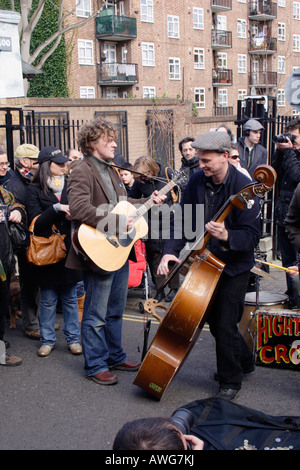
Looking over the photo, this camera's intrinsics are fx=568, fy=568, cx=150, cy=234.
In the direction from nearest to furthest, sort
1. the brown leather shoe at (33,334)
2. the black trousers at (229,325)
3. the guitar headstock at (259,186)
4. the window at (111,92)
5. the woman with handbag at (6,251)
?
the guitar headstock at (259,186) → the black trousers at (229,325) → the woman with handbag at (6,251) → the brown leather shoe at (33,334) → the window at (111,92)

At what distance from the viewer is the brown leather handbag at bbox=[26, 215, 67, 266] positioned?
5375 mm

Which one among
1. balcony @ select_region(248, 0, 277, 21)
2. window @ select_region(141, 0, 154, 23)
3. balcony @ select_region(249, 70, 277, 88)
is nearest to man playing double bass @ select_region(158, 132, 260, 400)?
window @ select_region(141, 0, 154, 23)

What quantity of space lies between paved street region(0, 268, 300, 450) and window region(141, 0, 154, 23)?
35793 mm

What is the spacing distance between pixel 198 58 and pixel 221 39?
3440 millimetres

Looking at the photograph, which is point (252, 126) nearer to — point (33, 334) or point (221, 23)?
point (33, 334)

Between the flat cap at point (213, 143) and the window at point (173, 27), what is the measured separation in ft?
124

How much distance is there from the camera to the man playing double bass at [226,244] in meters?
4.16

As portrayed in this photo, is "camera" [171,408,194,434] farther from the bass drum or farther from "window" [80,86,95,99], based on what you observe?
"window" [80,86,95,99]

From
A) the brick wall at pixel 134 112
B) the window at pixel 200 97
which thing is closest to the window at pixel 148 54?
the window at pixel 200 97

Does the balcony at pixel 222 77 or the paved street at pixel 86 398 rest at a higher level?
the balcony at pixel 222 77

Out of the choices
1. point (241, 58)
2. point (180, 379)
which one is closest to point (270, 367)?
point (180, 379)

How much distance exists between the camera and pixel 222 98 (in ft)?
149

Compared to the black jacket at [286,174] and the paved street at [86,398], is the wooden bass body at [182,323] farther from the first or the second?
the black jacket at [286,174]

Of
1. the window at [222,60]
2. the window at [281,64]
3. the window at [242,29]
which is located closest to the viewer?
the window at [222,60]
